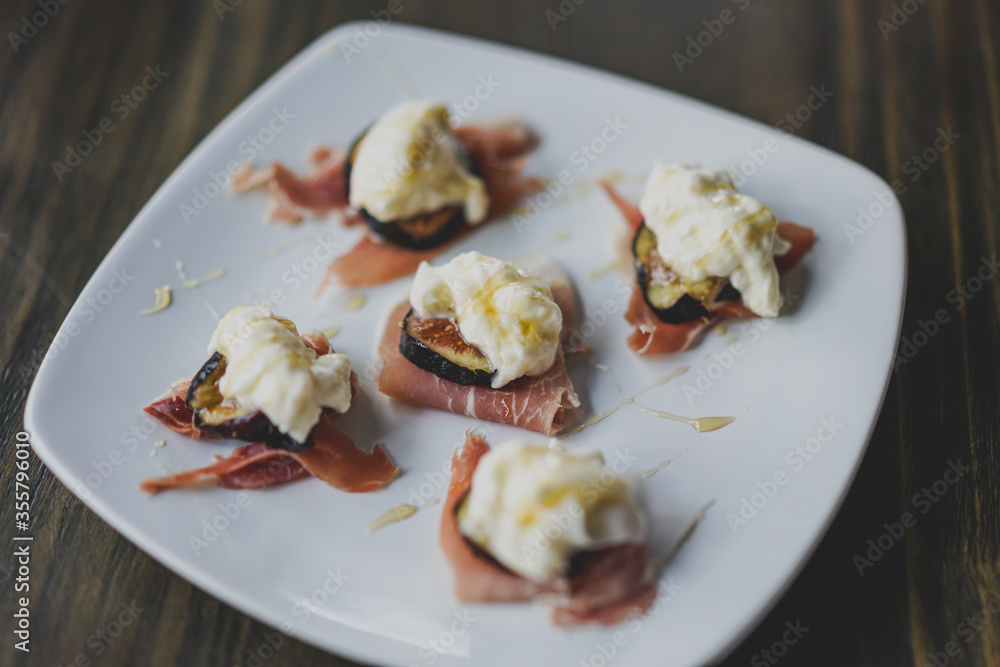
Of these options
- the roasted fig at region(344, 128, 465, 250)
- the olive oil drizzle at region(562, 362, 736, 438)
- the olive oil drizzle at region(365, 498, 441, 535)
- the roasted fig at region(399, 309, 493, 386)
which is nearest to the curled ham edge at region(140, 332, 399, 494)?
the olive oil drizzle at region(365, 498, 441, 535)

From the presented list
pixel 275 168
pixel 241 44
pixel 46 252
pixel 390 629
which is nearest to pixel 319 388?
pixel 390 629

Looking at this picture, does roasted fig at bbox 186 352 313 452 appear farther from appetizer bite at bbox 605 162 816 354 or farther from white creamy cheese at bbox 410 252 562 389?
appetizer bite at bbox 605 162 816 354

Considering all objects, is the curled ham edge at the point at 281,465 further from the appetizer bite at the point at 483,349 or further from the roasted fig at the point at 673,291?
the roasted fig at the point at 673,291

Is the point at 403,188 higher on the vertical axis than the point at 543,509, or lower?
higher

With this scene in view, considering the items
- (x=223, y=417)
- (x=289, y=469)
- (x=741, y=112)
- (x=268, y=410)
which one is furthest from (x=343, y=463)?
(x=741, y=112)

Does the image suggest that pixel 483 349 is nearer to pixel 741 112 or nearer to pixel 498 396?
pixel 498 396

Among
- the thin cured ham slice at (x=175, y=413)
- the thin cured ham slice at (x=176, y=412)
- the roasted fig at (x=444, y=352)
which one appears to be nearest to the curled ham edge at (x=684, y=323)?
the roasted fig at (x=444, y=352)
